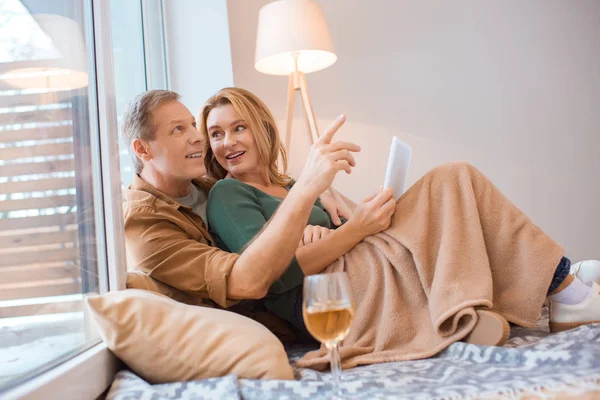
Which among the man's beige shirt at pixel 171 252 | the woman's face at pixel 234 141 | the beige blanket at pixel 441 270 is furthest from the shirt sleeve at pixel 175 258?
the woman's face at pixel 234 141

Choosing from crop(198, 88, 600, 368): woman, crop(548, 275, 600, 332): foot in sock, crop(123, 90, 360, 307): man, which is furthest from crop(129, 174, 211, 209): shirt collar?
crop(548, 275, 600, 332): foot in sock

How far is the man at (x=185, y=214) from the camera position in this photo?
151 centimetres

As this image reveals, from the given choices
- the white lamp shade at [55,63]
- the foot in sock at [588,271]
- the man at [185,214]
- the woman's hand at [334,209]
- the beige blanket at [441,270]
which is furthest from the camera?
the woman's hand at [334,209]

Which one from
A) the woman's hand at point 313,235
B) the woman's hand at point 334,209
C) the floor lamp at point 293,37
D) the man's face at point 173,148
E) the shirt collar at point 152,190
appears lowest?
the woman's hand at point 313,235

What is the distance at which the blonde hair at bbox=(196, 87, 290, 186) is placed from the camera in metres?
2.14

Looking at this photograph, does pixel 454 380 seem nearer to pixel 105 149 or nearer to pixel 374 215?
pixel 374 215

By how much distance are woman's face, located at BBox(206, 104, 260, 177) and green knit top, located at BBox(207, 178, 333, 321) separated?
25cm

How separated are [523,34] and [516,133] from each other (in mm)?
600

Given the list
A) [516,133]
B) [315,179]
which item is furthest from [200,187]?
[516,133]

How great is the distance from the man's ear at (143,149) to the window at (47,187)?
0.36m

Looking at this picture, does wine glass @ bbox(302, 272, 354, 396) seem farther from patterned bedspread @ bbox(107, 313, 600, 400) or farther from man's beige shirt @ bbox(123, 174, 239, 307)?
man's beige shirt @ bbox(123, 174, 239, 307)

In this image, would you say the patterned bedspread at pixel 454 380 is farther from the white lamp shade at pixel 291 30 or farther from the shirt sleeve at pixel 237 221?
the white lamp shade at pixel 291 30

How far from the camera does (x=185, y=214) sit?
181cm

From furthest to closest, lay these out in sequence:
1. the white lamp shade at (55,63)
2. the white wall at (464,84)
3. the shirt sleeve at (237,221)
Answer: the white wall at (464,84), the shirt sleeve at (237,221), the white lamp shade at (55,63)
